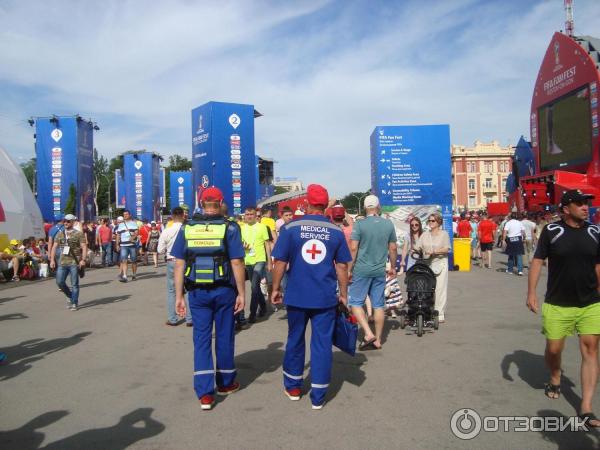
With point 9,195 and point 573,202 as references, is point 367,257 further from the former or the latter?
point 9,195

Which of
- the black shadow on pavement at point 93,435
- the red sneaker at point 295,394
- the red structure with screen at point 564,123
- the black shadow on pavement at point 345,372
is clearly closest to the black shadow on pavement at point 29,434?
the black shadow on pavement at point 93,435

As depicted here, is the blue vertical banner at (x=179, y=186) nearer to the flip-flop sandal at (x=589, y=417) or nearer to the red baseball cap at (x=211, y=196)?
the red baseball cap at (x=211, y=196)

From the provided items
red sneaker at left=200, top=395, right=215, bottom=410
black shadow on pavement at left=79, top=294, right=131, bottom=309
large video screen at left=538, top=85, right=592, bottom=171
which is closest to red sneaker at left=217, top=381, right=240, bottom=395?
red sneaker at left=200, top=395, right=215, bottom=410

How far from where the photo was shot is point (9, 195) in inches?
793

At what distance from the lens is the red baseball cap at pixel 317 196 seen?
473 cm

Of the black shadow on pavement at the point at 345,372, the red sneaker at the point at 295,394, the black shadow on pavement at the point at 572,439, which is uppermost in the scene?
the red sneaker at the point at 295,394

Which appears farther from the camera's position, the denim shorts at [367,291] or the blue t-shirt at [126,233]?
the blue t-shirt at [126,233]

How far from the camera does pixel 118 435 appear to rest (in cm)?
386

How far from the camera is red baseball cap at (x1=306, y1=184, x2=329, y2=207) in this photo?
15.5 feet

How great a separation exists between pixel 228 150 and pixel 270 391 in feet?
54.1

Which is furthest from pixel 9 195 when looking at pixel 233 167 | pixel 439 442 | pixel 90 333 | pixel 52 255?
pixel 439 442

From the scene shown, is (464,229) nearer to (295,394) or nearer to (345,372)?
(345,372)

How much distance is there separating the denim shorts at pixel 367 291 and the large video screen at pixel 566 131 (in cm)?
2444

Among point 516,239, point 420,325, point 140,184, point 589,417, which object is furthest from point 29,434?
point 140,184
